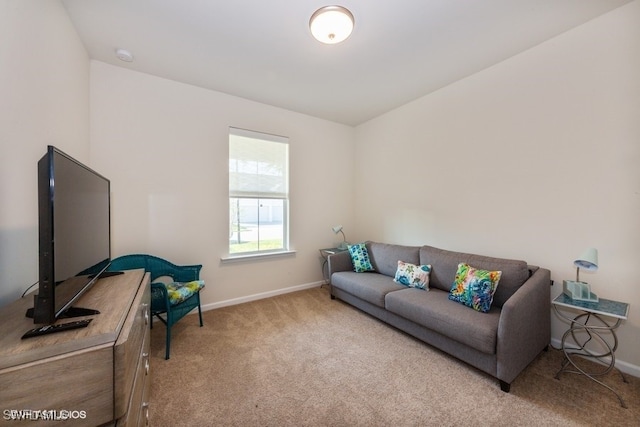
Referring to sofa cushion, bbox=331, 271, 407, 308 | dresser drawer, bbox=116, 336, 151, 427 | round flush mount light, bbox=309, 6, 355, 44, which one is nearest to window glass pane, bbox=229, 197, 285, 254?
sofa cushion, bbox=331, 271, 407, 308

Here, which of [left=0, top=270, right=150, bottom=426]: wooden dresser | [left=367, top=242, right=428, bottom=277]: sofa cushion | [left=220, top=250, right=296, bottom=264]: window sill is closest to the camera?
[left=0, top=270, right=150, bottom=426]: wooden dresser

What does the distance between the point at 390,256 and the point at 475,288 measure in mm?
1165

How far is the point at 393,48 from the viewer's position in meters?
2.30

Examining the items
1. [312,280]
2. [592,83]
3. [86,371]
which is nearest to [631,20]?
[592,83]

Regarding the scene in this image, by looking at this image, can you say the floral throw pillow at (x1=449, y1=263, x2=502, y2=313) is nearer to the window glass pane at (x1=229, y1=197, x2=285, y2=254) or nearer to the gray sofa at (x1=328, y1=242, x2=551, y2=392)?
the gray sofa at (x1=328, y1=242, x2=551, y2=392)

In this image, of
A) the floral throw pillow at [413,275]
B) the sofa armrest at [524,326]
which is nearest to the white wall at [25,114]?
the sofa armrest at [524,326]

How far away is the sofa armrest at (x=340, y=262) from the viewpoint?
11.1 ft

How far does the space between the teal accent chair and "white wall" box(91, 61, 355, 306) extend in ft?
0.84

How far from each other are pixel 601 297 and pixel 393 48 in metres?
2.81

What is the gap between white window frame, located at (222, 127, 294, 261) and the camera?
3.26m

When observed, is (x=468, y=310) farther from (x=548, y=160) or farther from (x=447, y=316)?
(x=548, y=160)

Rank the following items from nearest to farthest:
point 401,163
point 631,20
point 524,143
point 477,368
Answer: point 631,20
point 477,368
point 524,143
point 401,163

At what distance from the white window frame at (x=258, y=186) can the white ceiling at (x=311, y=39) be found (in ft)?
1.99

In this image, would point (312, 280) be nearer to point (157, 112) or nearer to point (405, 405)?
point (405, 405)
